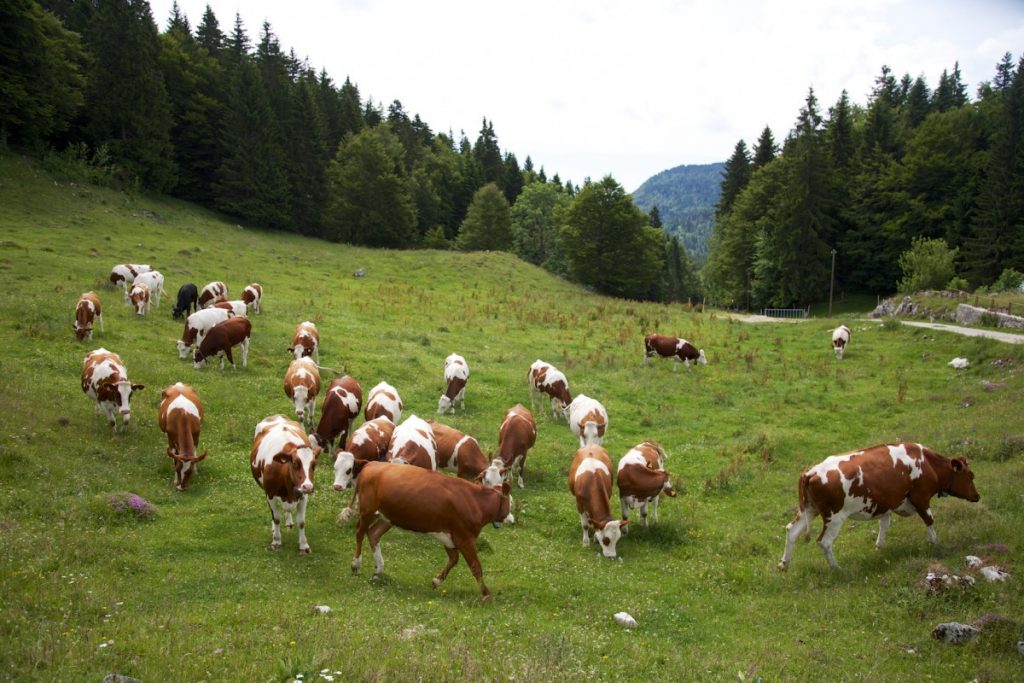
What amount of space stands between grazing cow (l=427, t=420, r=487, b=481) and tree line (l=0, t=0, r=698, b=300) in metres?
49.0

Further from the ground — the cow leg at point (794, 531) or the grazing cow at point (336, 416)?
the grazing cow at point (336, 416)

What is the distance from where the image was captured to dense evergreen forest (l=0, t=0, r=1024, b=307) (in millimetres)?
54281

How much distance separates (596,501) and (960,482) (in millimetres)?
6569

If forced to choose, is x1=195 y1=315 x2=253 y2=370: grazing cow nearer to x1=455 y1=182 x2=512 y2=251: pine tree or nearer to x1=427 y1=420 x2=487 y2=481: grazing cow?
x1=427 y1=420 x2=487 y2=481: grazing cow

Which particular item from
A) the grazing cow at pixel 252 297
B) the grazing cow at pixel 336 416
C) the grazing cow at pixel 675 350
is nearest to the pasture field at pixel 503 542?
the grazing cow at pixel 675 350

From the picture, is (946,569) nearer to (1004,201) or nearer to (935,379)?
(935,379)

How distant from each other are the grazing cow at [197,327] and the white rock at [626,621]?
17.4m

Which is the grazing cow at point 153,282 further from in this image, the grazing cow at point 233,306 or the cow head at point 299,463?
the cow head at point 299,463

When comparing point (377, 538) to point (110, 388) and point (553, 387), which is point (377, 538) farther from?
point (553, 387)

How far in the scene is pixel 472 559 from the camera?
32.0 ft

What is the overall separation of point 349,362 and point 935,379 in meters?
22.8

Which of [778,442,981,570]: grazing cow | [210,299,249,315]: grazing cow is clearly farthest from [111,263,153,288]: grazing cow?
[778,442,981,570]: grazing cow

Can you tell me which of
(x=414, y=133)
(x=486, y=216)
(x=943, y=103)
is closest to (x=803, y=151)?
(x=486, y=216)

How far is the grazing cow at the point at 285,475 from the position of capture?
1066 cm
